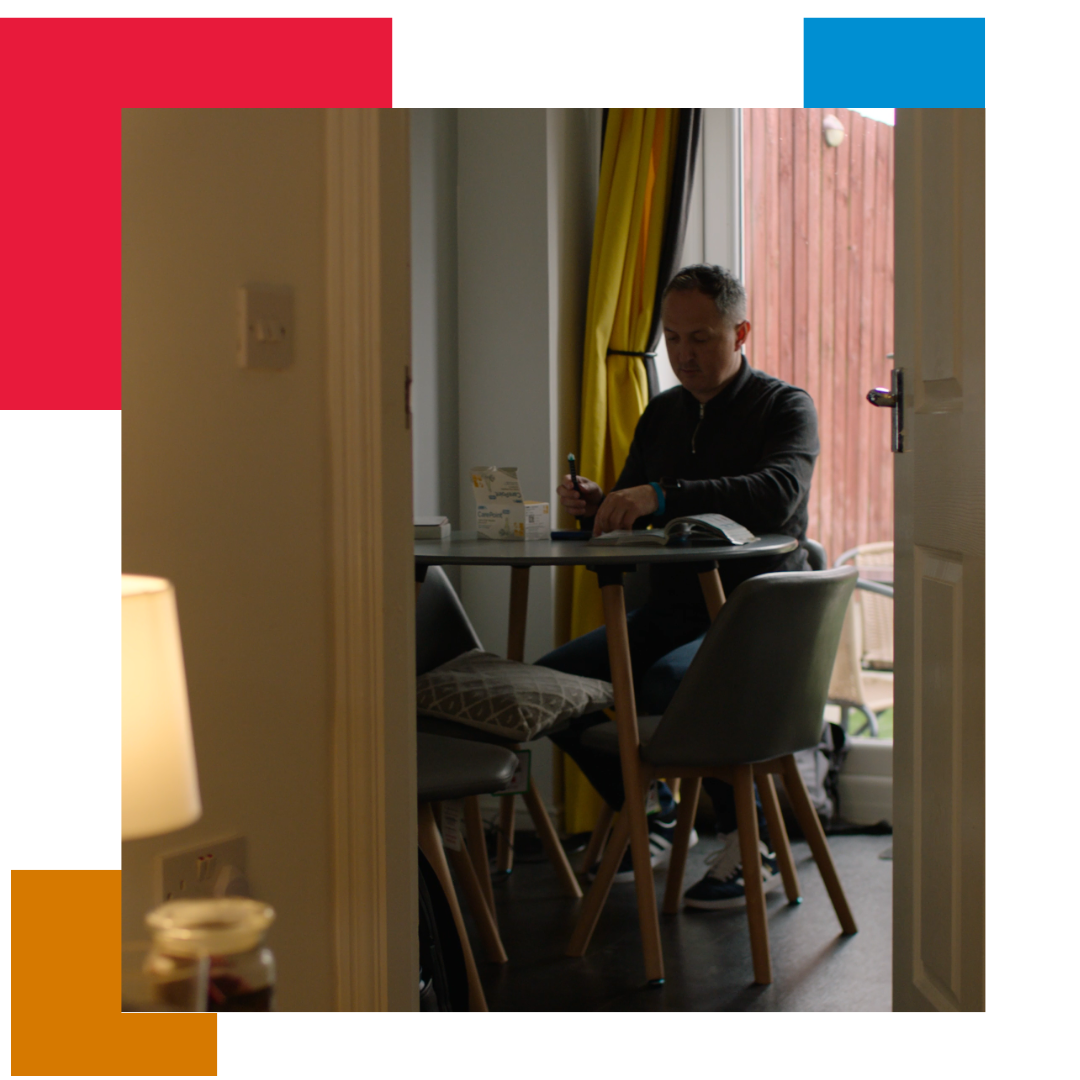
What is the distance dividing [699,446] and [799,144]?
45.0 inches

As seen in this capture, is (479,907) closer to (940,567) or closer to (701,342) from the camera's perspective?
(940,567)

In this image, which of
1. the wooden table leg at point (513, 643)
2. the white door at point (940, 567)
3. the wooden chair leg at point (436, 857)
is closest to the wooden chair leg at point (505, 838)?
the wooden table leg at point (513, 643)

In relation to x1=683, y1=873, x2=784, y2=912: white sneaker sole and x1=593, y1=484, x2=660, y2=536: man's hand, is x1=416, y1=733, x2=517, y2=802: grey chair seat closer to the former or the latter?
x1=593, y1=484, x2=660, y2=536: man's hand

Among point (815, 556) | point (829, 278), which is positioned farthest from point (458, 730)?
point (829, 278)

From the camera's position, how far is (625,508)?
7.63 feet

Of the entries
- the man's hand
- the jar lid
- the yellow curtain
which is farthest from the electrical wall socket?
the yellow curtain

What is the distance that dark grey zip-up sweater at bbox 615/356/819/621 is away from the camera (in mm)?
2379

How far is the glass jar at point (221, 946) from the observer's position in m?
1.26

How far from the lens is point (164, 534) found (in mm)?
1248

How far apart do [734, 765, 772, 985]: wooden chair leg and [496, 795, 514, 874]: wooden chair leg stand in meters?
0.70

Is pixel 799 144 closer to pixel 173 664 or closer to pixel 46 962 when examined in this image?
pixel 173 664

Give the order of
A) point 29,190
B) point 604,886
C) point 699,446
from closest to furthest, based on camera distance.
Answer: point 29,190, point 604,886, point 699,446

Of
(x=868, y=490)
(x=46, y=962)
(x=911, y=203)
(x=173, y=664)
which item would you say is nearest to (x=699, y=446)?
(x=868, y=490)

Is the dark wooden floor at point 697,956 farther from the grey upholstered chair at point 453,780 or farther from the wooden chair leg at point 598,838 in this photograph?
the grey upholstered chair at point 453,780
